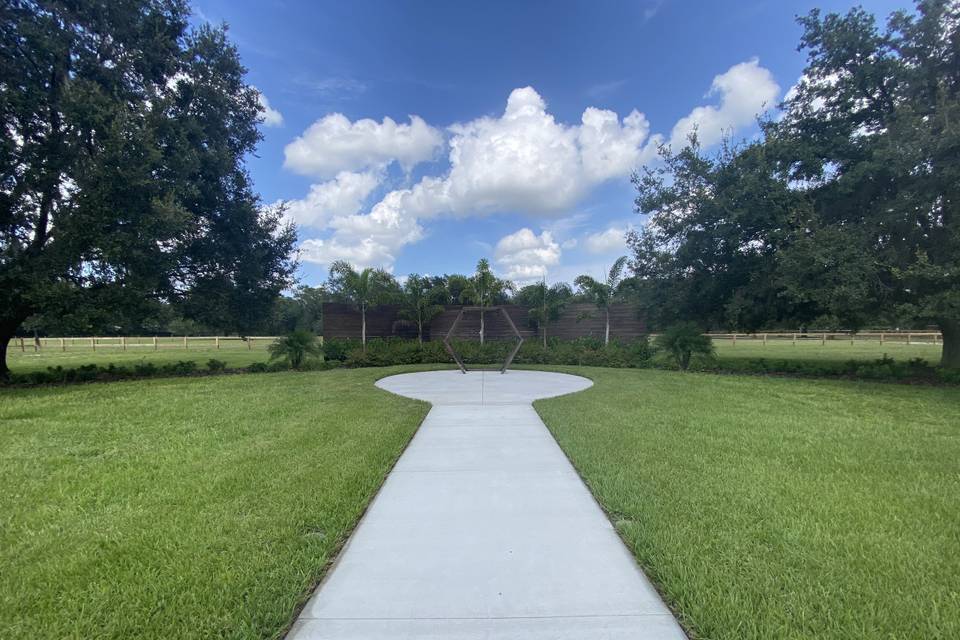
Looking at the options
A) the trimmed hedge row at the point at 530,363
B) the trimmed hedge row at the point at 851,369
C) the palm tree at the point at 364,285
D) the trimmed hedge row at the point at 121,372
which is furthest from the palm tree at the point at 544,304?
the trimmed hedge row at the point at 121,372

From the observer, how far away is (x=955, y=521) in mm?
2932

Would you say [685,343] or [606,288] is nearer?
[685,343]

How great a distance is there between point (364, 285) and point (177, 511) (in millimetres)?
13380

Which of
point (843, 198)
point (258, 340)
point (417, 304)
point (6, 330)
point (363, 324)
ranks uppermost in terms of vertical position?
point (843, 198)

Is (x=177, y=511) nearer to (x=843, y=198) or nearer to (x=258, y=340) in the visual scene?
(x=843, y=198)

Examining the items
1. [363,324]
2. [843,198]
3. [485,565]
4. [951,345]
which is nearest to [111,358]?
[363,324]

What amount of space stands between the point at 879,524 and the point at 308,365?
1359 centimetres

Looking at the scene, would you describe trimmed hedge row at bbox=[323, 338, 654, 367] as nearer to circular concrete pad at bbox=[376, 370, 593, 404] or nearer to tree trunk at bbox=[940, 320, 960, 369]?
circular concrete pad at bbox=[376, 370, 593, 404]

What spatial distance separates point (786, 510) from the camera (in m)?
3.10

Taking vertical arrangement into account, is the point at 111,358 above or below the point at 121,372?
below

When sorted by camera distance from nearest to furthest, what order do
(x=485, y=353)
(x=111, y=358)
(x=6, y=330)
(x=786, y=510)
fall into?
(x=786, y=510), (x=6, y=330), (x=485, y=353), (x=111, y=358)

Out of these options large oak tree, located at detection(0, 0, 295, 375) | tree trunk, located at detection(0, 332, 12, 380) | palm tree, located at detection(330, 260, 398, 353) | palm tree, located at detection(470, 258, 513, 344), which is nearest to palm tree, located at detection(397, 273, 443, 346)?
palm tree, located at detection(330, 260, 398, 353)

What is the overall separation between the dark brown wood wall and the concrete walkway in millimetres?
13630

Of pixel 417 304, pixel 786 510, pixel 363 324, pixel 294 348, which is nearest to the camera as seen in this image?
pixel 786 510
